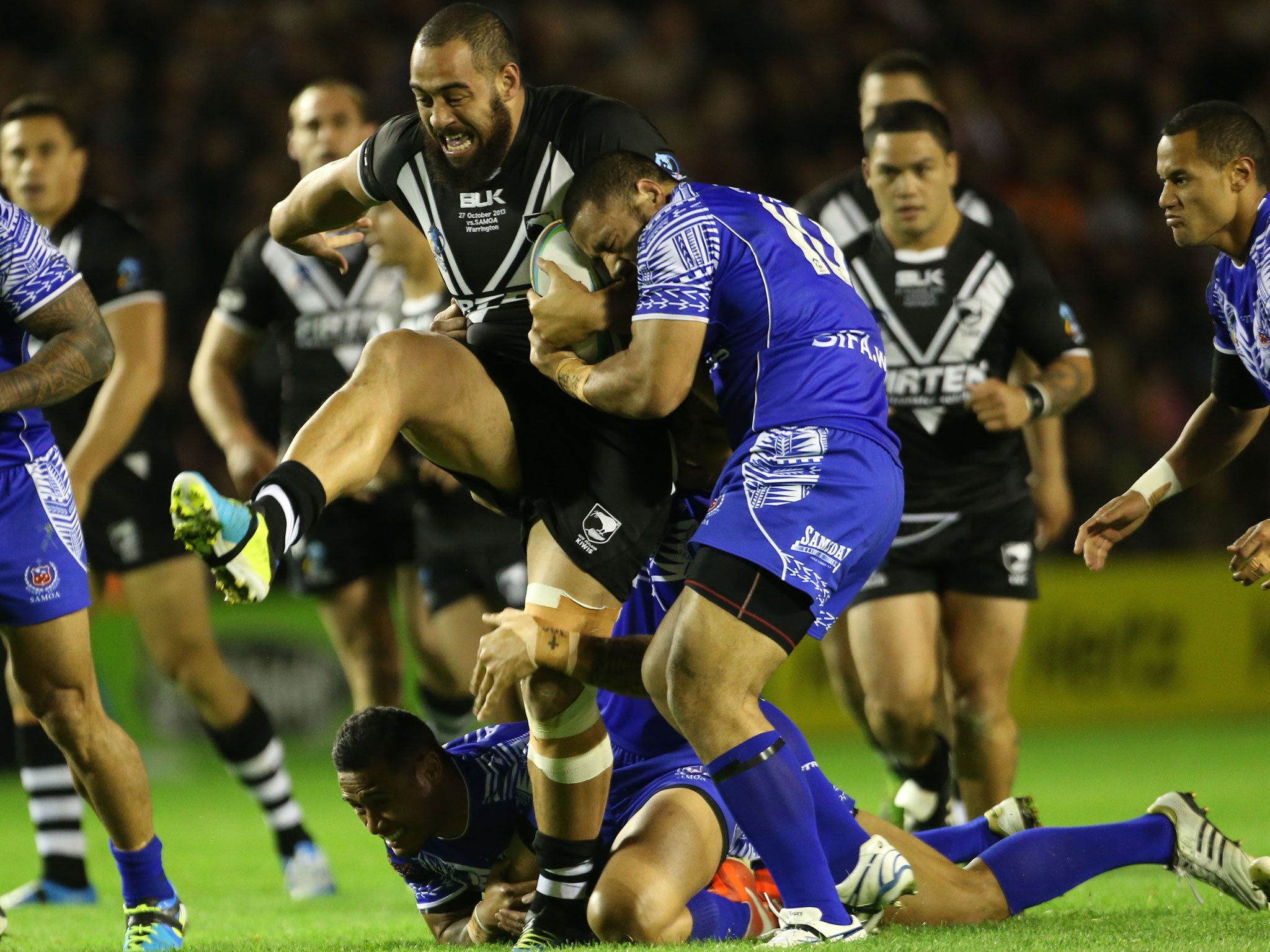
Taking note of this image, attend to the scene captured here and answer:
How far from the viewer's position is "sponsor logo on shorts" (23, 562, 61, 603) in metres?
4.61

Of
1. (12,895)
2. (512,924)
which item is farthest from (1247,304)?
(12,895)

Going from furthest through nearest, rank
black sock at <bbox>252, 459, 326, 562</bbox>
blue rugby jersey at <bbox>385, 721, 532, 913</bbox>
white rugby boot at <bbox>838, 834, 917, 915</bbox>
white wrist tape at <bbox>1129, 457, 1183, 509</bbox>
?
white wrist tape at <bbox>1129, 457, 1183, 509</bbox>, blue rugby jersey at <bbox>385, 721, 532, 913</bbox>, white rugby boot at <bbox>838, 834, 917, 915</bbox>, black sock at <bbox>252, 459, 326, 562</bbox>

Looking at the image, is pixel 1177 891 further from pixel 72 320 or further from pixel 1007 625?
pixel 72 320

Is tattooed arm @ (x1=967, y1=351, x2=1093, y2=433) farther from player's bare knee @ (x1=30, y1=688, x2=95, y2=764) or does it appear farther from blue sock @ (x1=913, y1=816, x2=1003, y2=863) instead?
player's bare knee @ (x1=30, y1=688, x2=95, y2=764)

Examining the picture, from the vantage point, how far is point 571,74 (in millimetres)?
14188

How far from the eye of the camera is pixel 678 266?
4039mm

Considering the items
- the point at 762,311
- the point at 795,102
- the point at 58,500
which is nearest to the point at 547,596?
the point at 762,311

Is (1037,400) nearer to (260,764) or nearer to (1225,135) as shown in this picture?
(1225,135)

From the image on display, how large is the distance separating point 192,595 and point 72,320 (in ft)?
7.65

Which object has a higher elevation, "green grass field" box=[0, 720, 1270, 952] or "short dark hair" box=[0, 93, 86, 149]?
"short dark hair" box=[0, 93, 86, 149]

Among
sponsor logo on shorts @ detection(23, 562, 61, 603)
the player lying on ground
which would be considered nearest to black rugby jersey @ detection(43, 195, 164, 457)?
sponsor logo on shorts @ detection(23, 562, 61, 603)

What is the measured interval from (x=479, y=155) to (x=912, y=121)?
242 cm

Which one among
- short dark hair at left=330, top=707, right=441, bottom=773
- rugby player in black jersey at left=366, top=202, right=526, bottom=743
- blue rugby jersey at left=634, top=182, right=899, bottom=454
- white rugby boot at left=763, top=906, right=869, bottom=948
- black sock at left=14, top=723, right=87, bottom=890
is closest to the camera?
white rugby boot at left=763, top=906, right=869, bottom=948

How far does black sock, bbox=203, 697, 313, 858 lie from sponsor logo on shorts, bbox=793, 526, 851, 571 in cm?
345
